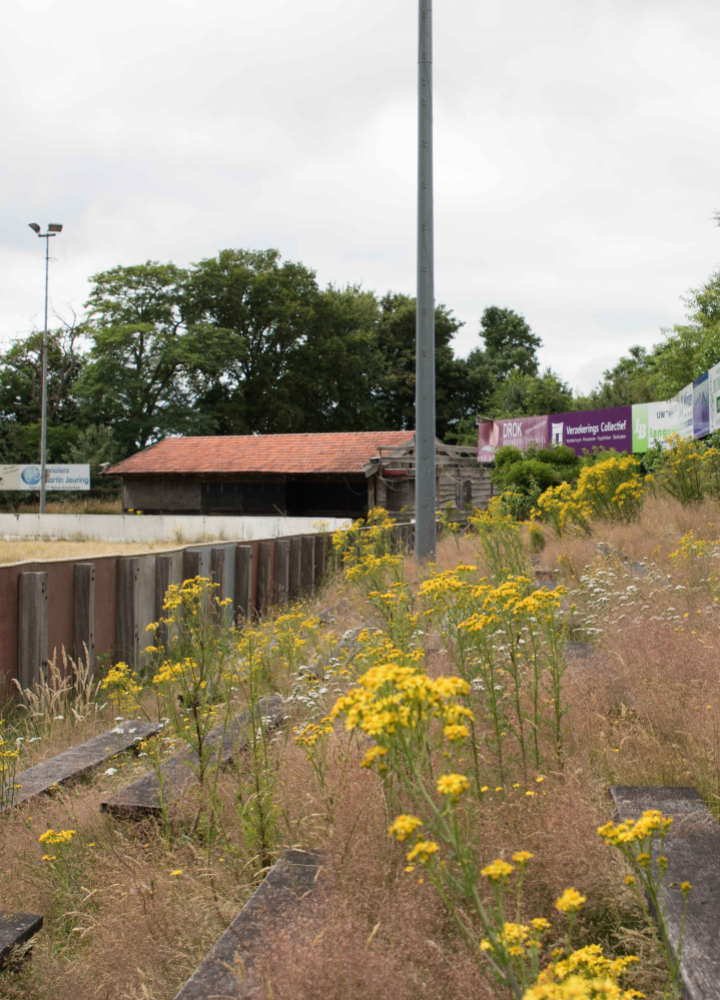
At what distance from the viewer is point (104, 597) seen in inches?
252

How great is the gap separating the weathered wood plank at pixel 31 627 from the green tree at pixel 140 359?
34534 millimetres

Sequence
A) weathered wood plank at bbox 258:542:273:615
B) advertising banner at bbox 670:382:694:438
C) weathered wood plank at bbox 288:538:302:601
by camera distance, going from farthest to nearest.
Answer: advertising banner at bbox 670:382:694:438 < weathered wood plank at bbox 288:538:302:601 < weathered wood plank at bbox 258:542:273:615

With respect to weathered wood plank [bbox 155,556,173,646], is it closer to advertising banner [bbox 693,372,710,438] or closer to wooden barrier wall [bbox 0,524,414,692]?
wooden barrier wall [bbox 0,524,414,692]

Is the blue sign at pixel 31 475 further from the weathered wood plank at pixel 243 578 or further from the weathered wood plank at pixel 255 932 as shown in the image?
the weathered wood plank at pixel 255 932

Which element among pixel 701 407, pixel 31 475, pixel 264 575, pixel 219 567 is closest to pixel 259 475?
pixel 31 475

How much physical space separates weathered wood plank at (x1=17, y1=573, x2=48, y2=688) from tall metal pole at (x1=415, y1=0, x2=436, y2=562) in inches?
162

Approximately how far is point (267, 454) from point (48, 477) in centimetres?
1263

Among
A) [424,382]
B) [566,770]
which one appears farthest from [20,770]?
[424,382]

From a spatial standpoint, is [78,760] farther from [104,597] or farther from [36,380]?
[36,380]

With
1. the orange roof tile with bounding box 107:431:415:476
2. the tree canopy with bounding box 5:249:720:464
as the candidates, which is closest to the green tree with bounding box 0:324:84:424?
the tree canopy with bounding box 5:249:720:464

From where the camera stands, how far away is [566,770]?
105 inches

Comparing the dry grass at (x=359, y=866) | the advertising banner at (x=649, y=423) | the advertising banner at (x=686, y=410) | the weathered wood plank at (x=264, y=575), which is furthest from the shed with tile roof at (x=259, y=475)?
the dry grass at (x=359, y=866)

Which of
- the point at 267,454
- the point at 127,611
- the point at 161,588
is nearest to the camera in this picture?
the point at 127,611

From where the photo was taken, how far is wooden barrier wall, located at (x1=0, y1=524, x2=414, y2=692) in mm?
5629
